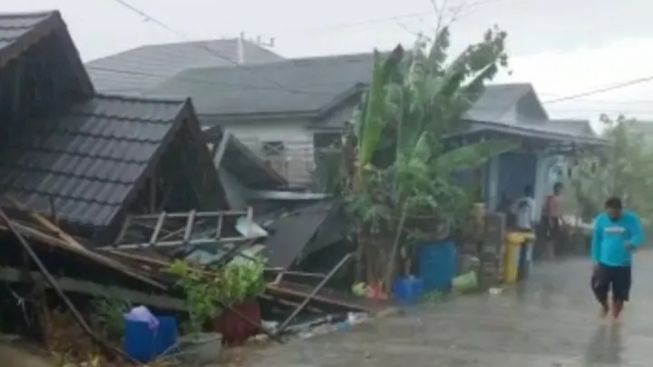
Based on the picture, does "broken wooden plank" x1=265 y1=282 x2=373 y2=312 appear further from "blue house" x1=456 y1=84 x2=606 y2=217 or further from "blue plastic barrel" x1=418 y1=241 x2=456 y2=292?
"blue house" x1=456 y1=84 x2=606 y2=217

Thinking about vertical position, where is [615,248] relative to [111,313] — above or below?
above

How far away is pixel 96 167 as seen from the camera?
995cm

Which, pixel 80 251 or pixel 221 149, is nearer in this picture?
pixel 80 251

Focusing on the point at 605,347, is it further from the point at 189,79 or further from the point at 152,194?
the point at 189,79

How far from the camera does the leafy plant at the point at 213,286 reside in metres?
9.24

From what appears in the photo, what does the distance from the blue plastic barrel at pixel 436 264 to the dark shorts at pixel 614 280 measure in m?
3.58

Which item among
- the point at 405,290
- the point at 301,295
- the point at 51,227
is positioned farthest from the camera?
the point at 405,290

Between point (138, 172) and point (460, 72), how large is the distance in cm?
687

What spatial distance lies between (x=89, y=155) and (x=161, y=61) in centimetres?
2115

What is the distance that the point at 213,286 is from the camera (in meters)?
9.34

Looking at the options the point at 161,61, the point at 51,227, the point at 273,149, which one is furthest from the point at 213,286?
the point at 161,61

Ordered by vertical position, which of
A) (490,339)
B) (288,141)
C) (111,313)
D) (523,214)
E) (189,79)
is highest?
(189,79)

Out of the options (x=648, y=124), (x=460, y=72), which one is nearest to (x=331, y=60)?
(x=460, y=72)

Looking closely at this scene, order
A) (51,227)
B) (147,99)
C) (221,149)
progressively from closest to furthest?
(51,227) → (147,99) → (221,149)
